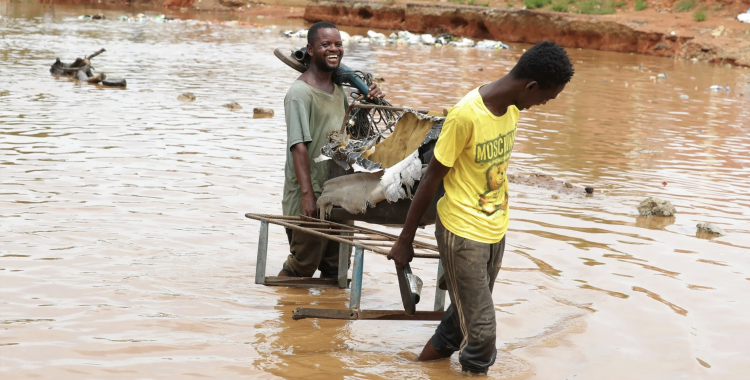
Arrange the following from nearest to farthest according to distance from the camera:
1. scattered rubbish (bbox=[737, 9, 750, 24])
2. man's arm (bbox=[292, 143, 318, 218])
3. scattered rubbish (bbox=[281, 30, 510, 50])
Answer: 1. man's arm (bbox=[292, 143, 318, 218])
2. scattered rubbish (bbox=[737, 9, 750, 24])
3. scattered rubbish (bbox=[281, 30, 510, 50])

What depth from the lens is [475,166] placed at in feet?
11.0

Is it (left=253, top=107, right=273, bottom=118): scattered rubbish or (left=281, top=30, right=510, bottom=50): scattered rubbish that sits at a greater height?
(left=281, top=30, right=510, bottom=50): scattered rubbish

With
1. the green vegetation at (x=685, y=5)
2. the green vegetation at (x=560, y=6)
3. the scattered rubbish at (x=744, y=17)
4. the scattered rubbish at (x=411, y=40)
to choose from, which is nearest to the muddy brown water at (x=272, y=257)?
the scattered rubbish at (x=744, y=17)

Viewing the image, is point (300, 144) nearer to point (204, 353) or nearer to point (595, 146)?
point (204, 353)

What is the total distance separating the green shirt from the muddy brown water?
0.65 metres

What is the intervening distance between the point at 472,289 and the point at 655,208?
4112 mm

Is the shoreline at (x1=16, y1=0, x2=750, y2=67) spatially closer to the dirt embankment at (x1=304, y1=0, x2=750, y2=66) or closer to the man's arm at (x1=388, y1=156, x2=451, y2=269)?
the dirt embankment at (x1=304, y1=0, x2=750, y2=66)

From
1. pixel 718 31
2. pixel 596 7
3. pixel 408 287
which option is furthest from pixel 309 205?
pixel 596 7

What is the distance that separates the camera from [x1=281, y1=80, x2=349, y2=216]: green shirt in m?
4.60

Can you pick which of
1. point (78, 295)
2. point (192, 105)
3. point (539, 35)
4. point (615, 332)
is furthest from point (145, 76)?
point (539, 35)

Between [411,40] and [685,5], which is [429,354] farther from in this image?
[685,5]

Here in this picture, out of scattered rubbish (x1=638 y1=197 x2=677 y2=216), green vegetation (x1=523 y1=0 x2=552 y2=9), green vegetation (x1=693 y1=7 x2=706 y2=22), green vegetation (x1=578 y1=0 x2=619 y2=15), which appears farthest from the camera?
green vegetation (x1=523 y1=0 x2=552 y2=9)

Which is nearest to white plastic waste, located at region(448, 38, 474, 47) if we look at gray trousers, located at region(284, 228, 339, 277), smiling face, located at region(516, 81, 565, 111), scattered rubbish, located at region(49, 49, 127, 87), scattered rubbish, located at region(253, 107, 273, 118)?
scattered rubbish, located at region(49, 49, 127, 87)

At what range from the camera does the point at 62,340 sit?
409 cm
